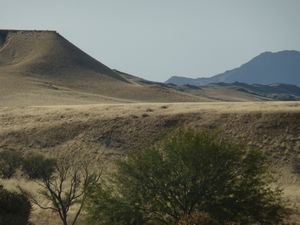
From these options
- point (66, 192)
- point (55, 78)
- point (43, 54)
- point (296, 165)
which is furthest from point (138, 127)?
point (43, 54)

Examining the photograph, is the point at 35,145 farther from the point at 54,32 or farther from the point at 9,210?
the point at 54,32

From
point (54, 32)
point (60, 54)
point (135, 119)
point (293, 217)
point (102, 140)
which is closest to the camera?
point (293, 217)

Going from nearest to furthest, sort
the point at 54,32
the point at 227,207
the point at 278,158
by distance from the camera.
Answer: the point at 227,207 → the point at 278,158 → the point at 54,32

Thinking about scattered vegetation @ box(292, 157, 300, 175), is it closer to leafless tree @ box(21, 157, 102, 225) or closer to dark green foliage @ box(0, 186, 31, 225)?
leafless tree @ box(21, 157, 102, 225)

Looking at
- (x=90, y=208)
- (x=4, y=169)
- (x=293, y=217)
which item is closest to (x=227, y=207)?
(x=90, y=208)

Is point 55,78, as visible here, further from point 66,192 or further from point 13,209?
point 13,209

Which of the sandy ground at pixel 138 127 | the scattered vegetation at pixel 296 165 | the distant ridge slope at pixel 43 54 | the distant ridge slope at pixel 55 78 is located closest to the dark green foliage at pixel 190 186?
the sandy ground at pixel 138 127

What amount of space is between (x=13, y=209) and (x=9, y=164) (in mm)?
21382

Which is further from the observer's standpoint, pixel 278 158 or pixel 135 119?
pixel 135 119

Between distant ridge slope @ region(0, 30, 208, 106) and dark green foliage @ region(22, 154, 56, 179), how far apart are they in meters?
Result: 34.1

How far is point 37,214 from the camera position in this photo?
36.9 metres

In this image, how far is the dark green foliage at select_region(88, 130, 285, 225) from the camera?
2627 centimetres

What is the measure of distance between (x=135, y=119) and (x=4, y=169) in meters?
16.2

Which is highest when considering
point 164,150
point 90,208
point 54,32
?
point 54,32
